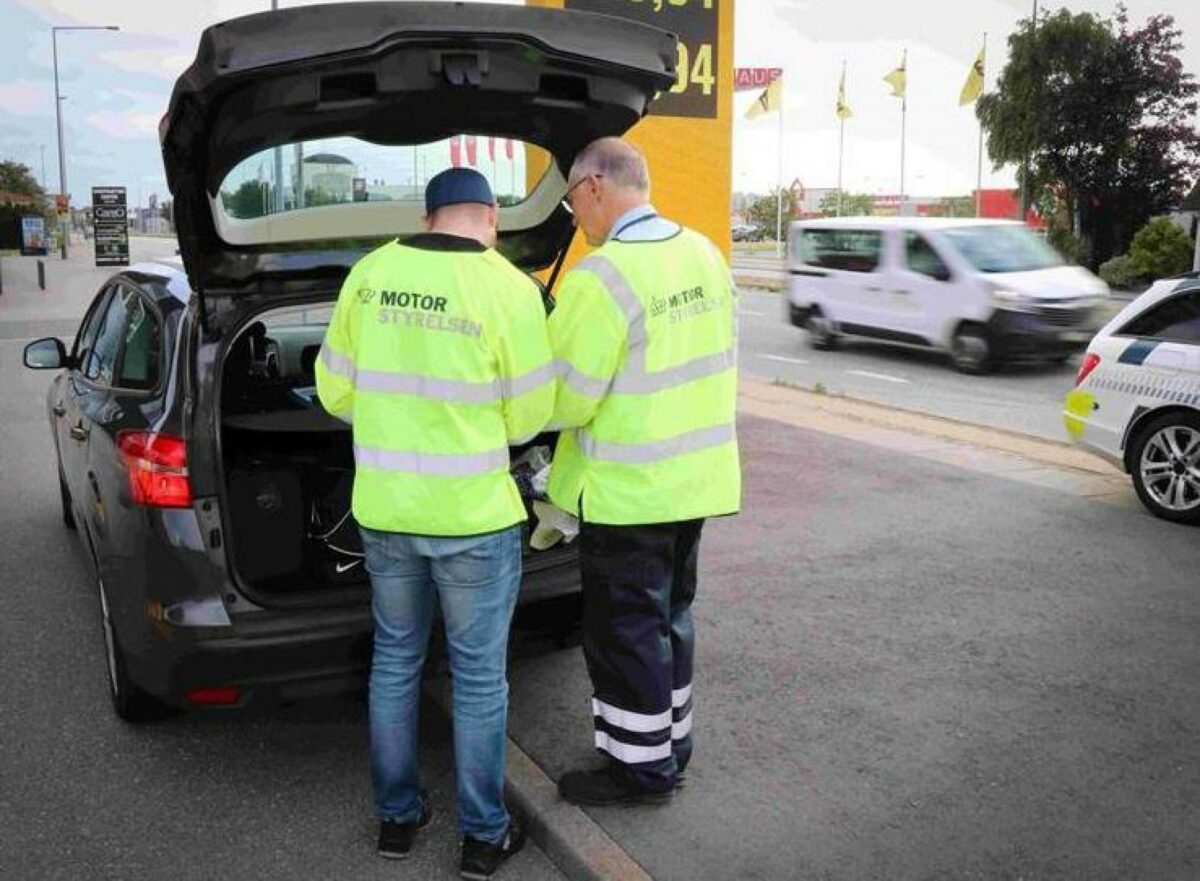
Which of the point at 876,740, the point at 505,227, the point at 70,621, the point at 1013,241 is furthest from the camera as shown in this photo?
the point at 1013,241

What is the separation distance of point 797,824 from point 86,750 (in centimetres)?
235

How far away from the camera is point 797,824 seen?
3293mm

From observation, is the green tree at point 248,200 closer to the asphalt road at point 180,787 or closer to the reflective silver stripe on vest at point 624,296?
the reflective silver stripe on vest at point 624,296

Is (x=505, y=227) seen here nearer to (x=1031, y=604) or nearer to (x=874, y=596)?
(x=874, y=596)

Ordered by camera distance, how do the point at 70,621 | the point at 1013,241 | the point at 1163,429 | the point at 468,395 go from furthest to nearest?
the point at 1013,241, the point at 1163,429, the point at 70,621, the point at 468,395

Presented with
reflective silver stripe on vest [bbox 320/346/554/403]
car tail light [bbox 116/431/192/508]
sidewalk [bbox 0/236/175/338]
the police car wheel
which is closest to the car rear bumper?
car tail light [bbox 116/431/192/508]

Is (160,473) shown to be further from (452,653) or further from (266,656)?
(452,653)

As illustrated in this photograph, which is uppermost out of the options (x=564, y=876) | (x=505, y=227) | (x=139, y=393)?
(x=505, y=227)

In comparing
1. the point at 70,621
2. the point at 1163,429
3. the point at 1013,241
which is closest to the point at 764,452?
the point at 1163,429

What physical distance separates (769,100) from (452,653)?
4620 centimetres

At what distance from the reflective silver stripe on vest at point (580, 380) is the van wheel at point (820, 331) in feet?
47.8

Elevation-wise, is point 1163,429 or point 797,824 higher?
point 1163,429

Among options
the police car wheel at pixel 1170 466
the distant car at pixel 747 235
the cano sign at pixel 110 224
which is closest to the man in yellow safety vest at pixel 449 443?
the police car wheel at pixel 1170 466

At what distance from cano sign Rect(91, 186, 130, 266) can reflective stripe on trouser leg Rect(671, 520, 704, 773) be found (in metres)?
40.7
